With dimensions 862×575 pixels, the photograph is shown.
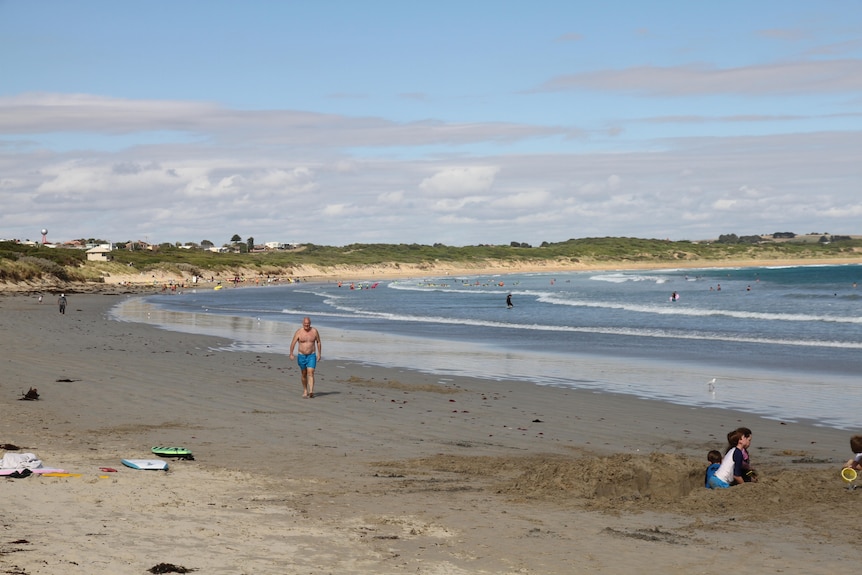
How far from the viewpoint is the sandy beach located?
801cm

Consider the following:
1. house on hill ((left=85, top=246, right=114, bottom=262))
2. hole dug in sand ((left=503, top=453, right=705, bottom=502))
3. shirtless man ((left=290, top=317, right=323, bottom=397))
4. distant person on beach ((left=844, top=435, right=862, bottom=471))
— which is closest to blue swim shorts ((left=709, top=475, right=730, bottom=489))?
Answer: hole dug in sand ((left=503, top=453, right=705, bottom=502))

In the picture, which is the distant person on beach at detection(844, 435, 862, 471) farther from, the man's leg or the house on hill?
the house on hill

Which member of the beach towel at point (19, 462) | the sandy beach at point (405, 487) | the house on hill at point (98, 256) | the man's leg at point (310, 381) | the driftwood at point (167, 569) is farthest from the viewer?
the house on hill at point (98, 256)

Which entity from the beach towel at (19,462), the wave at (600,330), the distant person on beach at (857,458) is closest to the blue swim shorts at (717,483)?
the distant person on beach at (857,458)

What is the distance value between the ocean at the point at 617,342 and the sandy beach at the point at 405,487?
312 cm

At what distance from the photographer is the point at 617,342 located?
3594cm

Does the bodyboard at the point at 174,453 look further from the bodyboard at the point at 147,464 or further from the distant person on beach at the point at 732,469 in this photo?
the distant person on beach at the point at 732,469

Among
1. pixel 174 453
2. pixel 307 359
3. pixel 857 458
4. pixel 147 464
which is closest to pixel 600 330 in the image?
pixel 307 359

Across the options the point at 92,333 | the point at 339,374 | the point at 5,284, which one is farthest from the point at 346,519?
the point at 5,284

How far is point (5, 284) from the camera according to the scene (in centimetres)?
7919

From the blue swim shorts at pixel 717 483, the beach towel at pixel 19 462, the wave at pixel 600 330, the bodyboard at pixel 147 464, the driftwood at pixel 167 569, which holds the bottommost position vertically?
the wave at pixel 600 330

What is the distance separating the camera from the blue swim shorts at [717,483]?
11203mm

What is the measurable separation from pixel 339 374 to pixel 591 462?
13.4 meters

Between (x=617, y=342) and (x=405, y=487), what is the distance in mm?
25976
